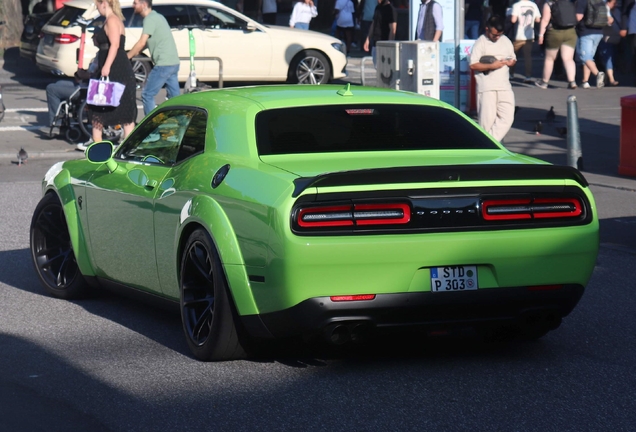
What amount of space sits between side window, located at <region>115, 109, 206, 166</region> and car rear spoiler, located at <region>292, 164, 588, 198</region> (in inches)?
51.5

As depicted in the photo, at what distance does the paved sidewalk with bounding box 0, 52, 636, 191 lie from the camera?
14733mm

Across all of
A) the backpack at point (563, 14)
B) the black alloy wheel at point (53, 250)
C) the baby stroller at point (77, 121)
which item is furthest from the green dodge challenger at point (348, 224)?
the backpack at point (563, 14)

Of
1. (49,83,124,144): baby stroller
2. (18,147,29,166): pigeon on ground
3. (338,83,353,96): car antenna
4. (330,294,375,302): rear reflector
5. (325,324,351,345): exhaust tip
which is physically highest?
(338,83,353,96): car antenna

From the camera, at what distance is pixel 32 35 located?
24.8 metres

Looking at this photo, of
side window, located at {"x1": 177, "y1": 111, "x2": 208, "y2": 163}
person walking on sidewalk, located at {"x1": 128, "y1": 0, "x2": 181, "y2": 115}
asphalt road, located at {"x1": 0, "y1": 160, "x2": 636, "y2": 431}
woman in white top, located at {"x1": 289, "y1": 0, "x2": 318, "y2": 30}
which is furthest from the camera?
woman in white top, located at {"x1": 289, "y1": 0, "x2": 318, "y2": 30}

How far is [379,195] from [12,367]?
6.88 feet

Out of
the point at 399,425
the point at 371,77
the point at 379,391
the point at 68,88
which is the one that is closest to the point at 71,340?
the point at 379,391

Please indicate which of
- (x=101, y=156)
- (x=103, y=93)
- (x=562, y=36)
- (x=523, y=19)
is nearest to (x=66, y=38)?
(x=103, y=93)

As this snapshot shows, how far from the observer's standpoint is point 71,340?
6652mm

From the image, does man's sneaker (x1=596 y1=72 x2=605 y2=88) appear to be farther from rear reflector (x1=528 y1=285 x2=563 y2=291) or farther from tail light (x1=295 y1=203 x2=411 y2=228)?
tail light (x1=295 y1=203 x2=411 y2=228)

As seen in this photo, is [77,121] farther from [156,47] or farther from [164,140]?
[164,140]

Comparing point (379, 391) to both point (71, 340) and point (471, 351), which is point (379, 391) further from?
point (71, 340)

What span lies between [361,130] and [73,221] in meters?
2.25

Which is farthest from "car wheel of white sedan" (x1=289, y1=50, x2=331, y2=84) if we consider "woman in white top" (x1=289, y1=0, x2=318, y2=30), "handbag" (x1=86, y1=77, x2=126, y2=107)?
"handbag" (x1=86, y1=77, x2=126, y2=107)
